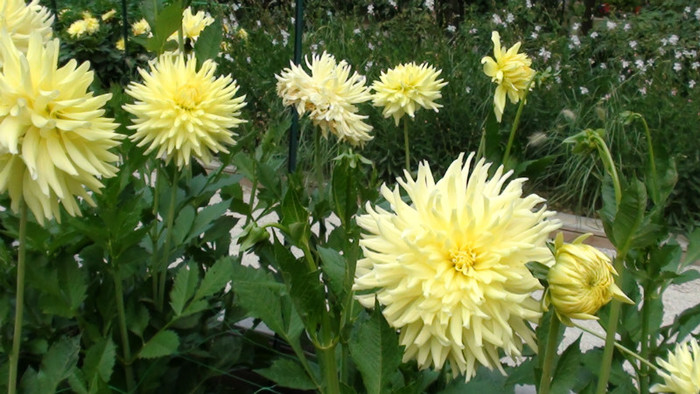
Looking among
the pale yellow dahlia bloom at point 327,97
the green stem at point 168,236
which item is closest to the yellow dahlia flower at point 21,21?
the green stem at point 168,236

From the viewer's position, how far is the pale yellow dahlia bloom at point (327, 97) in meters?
1.44

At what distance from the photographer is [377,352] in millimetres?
739

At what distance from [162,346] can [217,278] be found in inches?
4.4

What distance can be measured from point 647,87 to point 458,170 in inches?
148

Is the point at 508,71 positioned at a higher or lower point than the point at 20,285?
higher

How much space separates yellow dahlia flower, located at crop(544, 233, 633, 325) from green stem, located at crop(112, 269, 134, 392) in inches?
23.7

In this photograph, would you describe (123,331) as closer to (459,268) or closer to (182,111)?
(182,111)

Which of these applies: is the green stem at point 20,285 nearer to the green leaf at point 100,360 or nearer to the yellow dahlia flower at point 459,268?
the green leaf at point 100,360

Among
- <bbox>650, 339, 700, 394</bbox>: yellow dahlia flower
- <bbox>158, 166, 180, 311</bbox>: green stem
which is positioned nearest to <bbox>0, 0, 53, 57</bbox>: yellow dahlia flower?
<bbox>158, 166, 180, 311</bbox>: green stem

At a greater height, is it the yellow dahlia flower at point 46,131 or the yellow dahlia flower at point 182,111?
the yellow dahlia flower at point 182,111

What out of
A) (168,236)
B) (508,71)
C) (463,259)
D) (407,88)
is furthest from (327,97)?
(463,259)

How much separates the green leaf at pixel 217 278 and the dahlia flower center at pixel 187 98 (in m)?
0.22

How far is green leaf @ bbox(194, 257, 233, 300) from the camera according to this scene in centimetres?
100

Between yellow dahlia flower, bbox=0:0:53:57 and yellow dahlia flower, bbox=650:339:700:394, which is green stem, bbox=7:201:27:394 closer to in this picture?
yellow dahlia flower, bbox=0:0:53:57
